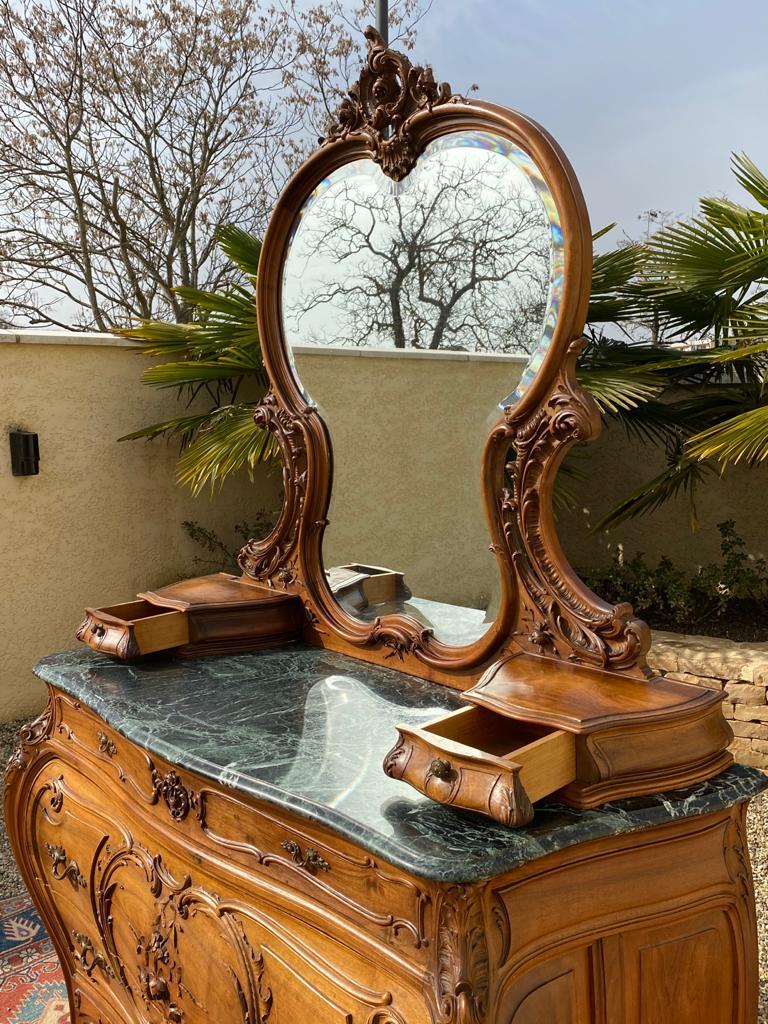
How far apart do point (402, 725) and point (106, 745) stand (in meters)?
0.85

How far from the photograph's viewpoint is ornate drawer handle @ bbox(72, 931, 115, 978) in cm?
204

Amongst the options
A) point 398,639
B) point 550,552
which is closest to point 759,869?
point 398,639

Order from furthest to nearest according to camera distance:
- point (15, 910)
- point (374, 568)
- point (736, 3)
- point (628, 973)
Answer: point (736, 3)
point (15, 910)
point (374, 568)
point (628, 973)

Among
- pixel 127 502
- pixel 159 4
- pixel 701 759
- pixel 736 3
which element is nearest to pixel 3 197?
pixel 159 4

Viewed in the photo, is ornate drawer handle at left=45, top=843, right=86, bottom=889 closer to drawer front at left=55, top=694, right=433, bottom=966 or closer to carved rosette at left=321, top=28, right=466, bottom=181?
drawer front at left=55, top=694, right=433, bottom=966

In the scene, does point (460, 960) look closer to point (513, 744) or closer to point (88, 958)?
point (513, 744)

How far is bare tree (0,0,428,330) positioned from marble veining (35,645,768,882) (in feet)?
20.2

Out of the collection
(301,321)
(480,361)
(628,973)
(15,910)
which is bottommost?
(15,910)

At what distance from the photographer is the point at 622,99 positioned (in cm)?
741

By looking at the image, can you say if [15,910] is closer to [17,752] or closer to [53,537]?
[17,752]

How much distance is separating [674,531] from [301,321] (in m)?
2.86

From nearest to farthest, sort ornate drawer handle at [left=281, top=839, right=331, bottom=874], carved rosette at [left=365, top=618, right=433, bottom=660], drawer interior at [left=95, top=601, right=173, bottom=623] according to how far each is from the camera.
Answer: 1. ornate drawer handle at [left=281, top=839, right=331, bottom=874]
2. carved rosette at [left=365, top=618, right=433, bottom=660]
3. drawer interior at [left=95, top=601, right=173, bottom=623]

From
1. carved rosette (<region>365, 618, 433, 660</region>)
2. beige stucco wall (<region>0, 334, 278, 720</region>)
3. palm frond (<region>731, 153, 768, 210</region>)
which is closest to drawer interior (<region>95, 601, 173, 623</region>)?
carved rosette (<region>365, 618, 433, 660</region>)

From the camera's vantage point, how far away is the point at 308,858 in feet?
4.57
